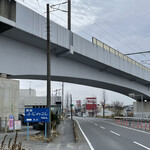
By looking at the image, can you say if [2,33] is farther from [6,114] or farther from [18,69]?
[6,114]

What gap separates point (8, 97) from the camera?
22.8m

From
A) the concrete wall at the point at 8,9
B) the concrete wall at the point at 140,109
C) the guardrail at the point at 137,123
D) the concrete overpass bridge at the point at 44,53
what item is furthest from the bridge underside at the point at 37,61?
the concrete wall at the point at 140,109

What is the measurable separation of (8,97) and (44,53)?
6.32 metres

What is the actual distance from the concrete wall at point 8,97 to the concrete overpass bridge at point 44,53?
3.05 metres

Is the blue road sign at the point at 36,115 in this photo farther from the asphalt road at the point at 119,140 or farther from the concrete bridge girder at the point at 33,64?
the asphalt road at the point at 119,140

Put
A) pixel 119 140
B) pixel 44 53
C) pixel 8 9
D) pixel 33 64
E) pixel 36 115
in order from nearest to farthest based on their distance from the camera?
pixel 8 9 < pixel 119 140 < pixel 36 115 < pixel 33 64 < pixel 44 53

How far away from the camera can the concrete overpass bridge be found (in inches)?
615

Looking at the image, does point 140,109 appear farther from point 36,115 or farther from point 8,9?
point 8,9

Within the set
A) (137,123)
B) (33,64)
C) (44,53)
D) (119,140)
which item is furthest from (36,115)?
(137,123)

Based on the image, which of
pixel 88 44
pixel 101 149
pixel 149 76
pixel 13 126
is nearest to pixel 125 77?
pixel 149 76

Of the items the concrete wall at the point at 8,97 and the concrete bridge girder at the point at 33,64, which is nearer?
the concrete bridge girder at the point at 33,64

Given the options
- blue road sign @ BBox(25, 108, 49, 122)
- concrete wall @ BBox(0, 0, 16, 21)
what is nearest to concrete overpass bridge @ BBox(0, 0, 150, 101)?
concrete wall @ BBox(0, 0, 16, 21)

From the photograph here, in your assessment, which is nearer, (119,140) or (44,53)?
(119,140)

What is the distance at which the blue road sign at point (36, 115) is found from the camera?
15482 mm
